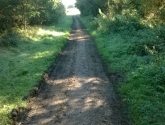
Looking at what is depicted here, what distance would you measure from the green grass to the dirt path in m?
0.75

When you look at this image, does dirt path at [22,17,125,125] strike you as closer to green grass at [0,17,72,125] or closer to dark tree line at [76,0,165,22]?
green grass at [0,17,72,125]

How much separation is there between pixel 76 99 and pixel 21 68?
6.69 m

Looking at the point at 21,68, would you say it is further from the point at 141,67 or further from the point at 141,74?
the point at 141,74

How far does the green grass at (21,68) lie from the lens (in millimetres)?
11859

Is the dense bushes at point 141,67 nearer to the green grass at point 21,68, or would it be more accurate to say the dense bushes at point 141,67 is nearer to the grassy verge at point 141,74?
the grassy verge at point 141,74

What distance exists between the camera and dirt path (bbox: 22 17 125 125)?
9.98 m

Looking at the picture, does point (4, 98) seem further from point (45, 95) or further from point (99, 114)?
point (99, 114)

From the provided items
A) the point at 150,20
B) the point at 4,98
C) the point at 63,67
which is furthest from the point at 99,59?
the point at 150,20

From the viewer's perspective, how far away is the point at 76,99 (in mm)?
12070

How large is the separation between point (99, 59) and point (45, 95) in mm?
8486

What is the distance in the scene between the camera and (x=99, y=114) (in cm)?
1034

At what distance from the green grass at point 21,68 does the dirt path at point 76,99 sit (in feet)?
2.48

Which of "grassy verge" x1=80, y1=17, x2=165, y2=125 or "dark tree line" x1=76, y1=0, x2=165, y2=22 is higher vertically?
"dark tree line" x1=76, y1=0, x2=165, y2=22

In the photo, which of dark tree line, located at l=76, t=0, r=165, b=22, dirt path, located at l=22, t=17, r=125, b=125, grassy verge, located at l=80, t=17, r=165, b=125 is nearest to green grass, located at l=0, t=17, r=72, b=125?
dirt path, located at l=22, t=17, r=125, b=125
